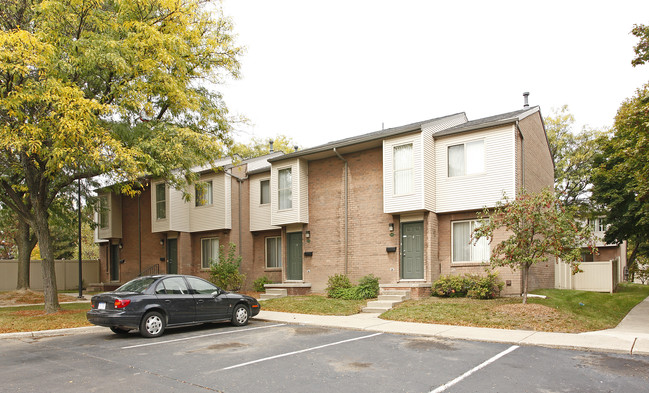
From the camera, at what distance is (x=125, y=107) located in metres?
14.8

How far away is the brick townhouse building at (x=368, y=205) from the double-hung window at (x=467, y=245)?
4 cm

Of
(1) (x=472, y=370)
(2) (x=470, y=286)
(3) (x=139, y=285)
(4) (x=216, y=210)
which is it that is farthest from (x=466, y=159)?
(4) (x=216, y=210)

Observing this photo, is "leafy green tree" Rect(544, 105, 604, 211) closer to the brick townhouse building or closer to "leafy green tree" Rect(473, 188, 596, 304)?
the brick townhouse building

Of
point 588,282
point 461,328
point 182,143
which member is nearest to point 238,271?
point 182,143

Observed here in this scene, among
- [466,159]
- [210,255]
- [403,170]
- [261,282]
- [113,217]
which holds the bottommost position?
[261,282]

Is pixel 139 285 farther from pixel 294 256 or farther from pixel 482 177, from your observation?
pixel 482 177

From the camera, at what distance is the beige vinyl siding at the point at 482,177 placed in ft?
50.4

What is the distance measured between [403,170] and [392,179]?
53cm

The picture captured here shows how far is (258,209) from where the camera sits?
75.5ft

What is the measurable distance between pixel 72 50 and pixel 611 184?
85.4 feet

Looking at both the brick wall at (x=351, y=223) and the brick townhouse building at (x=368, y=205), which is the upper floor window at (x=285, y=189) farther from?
the brick wall at (x=351, y=223)

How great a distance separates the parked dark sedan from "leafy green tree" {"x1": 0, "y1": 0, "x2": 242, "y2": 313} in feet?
12.3

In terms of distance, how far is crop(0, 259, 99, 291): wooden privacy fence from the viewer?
27.6m

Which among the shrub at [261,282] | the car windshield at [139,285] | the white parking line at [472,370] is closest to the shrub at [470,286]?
the white parking line at [472,370]
